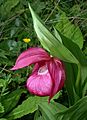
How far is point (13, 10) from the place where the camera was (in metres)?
2.12

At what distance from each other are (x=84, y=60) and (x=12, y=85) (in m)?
0.70

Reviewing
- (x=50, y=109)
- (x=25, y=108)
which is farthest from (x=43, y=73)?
(x=25, y=108)

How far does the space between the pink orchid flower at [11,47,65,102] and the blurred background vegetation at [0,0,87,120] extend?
52 centimetres

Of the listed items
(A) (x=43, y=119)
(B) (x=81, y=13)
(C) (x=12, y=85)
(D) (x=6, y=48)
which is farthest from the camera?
(B) (x=81, y=13)

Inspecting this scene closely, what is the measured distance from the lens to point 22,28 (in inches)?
78.1

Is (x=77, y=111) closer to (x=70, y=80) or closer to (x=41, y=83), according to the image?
(x=70, y=80)

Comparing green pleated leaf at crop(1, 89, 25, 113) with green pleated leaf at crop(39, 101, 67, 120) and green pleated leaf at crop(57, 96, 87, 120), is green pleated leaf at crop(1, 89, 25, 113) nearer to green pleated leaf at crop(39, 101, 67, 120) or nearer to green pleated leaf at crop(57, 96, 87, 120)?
green pleated leaf at crop(39, 101, 67, 120)

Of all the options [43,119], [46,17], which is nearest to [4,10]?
[46,17]

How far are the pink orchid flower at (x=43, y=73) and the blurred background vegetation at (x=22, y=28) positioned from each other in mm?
515

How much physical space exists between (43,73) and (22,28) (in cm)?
97

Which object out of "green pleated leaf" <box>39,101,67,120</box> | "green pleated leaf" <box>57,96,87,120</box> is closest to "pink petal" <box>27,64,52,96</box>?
"green pleated leaf" <box>57,96,87,120</box>

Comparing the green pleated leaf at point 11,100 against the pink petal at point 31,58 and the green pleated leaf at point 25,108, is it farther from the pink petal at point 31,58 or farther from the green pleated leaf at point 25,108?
the pink petal at point 31,58

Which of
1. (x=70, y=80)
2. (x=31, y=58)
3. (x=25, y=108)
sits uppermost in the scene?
(x=31, y=58)

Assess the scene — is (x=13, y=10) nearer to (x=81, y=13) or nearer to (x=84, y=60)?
(x=81, y=13)
